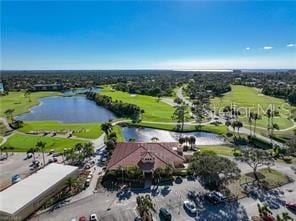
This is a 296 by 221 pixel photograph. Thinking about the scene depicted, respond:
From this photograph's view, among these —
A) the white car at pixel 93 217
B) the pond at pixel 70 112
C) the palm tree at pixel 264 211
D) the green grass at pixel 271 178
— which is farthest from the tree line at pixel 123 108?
the palm tree at pixel 264 211

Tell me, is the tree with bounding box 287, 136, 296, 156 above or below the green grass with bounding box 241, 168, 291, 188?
above

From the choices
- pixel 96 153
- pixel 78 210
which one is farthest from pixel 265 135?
pixel 78 210

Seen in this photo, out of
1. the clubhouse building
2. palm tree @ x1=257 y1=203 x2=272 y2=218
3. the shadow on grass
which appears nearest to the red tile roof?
the clubhouse building

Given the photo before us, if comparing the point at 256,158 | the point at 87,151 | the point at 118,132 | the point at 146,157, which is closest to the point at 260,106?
the point at 118,132

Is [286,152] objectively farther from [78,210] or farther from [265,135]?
[78,210]

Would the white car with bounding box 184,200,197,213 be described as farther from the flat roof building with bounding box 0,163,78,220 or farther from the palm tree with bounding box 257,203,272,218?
the flat roof building with bounding box 0,163,78,220

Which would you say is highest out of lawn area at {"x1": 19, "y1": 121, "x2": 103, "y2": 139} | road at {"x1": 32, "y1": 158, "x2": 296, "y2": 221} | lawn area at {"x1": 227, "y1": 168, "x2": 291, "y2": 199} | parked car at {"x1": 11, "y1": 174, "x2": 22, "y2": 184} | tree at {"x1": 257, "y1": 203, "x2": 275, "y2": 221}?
tree at {"x1": 257, "y1": 203, "x2": 275, "y2": 221}

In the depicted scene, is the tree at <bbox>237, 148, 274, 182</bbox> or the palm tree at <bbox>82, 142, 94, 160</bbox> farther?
the palm tree at <bbox>82, 142, 94, 160</bbox>

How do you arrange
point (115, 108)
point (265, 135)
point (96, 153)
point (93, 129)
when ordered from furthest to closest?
point (115, 108) < point (93, 129) < point (265, 135) < point (96, 153)
